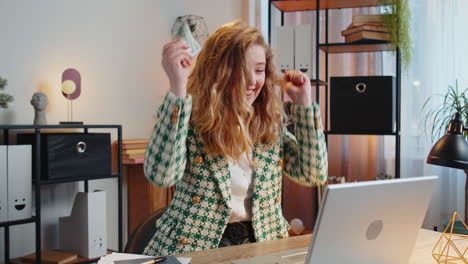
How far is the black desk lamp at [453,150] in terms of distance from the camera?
1334 millimetres

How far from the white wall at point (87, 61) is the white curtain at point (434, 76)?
1.48 metres

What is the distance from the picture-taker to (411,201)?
1.06 m

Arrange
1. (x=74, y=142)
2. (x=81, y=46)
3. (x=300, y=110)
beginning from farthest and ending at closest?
(x=81, y=46) < (x=74, y=142) < (x=300, y=110)

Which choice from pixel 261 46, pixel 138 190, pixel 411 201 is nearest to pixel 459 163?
pixel 411 201

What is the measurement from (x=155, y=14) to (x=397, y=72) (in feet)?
5.12

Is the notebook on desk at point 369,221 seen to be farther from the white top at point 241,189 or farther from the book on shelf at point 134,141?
the book on shelf at point 134,141

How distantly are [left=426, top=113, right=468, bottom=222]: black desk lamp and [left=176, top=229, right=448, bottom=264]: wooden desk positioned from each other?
0.79 ft

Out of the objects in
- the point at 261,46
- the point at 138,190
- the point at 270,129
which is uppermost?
the point at 261,46

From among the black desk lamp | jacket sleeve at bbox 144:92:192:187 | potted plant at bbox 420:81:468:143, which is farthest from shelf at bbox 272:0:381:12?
jacket sleeve at bbox 144:92:192:187

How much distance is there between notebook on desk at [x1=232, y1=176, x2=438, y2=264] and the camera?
36.6 inches

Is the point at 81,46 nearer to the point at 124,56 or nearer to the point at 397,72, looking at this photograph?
the point at 124,56

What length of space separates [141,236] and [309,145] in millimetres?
583

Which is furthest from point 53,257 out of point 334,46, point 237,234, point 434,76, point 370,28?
point 434,76

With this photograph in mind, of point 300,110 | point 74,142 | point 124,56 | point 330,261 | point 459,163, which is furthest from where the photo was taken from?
point 124,56
